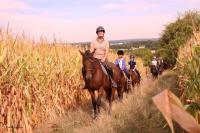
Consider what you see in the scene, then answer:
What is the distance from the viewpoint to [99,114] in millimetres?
11109

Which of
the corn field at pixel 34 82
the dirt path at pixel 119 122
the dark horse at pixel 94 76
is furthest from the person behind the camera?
the dark horse at pixel 94 76

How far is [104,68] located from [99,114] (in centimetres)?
133

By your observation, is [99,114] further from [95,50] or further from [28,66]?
[28,66]

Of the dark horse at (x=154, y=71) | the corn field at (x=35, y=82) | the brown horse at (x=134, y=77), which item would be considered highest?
the corn field at (x=35, y=82)

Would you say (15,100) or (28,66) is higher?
(28,66)

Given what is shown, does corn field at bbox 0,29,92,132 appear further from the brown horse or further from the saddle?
the brown horse

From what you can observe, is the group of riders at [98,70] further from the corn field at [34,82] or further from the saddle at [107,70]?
the corn field at [34,82]

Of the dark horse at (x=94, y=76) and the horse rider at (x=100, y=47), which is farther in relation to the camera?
the horse rider at (x=100, y=47)

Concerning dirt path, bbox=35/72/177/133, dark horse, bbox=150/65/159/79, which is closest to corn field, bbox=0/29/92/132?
dirt path, bbox=35/72/177/133

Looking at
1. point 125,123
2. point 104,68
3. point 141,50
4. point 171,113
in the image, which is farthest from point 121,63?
point 141,50

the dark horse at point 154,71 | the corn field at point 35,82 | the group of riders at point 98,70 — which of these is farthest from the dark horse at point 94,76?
the dark horse at point 154,71

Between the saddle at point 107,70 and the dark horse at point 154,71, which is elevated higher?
the saddle at point 107,70

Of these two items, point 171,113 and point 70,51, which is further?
point 70,51

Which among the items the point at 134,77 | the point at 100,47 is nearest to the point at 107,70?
the point at 100,47
